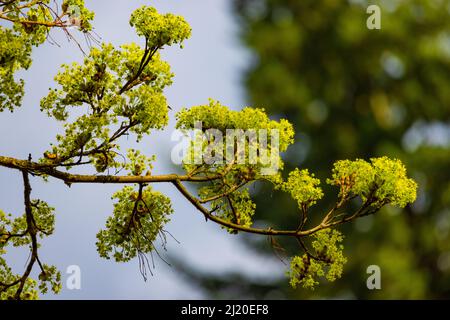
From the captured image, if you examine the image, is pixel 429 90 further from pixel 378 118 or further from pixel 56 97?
pixel 56 97

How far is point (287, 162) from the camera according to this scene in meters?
17.7

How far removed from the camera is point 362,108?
18.4m

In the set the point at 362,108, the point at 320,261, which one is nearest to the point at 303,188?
the point at 320,261

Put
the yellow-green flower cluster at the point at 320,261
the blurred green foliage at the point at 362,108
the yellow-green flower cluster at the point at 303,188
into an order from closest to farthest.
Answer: the yellow-green flower cluster at the point at 303,188, the yellow-green flower cluster at the point at 320,261, the blurred green foliage at the point at 362,108

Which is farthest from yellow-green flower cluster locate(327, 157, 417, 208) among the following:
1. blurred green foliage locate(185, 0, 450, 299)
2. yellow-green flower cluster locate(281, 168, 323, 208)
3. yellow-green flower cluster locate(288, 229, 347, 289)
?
blurred green foliage locate(185, 0, 450, 299)

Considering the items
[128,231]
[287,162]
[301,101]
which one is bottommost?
[128,231]

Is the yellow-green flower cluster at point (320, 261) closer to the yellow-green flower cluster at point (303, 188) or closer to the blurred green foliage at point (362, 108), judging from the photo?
the yellow-green flower cluster at point (303, 188)

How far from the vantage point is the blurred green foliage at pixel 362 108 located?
17.0 m

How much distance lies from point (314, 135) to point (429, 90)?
2577 mm

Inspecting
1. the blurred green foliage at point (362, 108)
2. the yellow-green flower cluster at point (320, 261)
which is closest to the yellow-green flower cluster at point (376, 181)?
the yellow-green flower cluster at point (320, 261)

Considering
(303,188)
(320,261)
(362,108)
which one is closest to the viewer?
(303,188)

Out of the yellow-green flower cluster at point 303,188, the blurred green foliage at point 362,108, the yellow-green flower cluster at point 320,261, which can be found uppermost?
the blurred green foliage at point 362,108

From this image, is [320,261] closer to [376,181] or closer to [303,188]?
[303,188]
